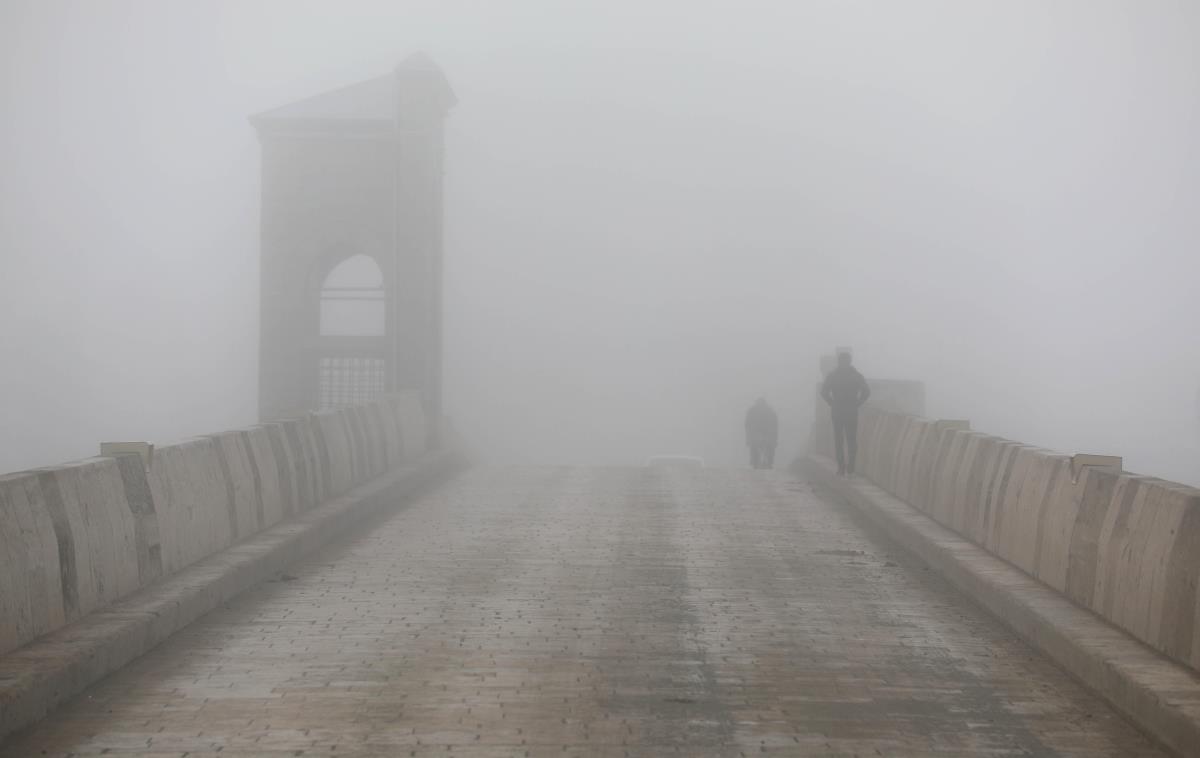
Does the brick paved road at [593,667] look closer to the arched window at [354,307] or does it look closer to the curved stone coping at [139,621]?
the curved stone coping at [139,621]

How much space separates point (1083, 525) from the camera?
33.0 feet

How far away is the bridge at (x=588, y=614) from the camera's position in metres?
7.29

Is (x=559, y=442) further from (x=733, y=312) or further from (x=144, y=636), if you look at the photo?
(x=144, y=636)

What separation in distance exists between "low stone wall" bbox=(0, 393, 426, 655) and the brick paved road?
61 centimetres

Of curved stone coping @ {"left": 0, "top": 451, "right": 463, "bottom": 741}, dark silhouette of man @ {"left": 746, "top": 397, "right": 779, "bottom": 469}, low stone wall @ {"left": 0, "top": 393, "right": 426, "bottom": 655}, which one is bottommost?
dark silhouette of man @ {"left": 746, "top": 397, "right": 779, "bottom": 469}

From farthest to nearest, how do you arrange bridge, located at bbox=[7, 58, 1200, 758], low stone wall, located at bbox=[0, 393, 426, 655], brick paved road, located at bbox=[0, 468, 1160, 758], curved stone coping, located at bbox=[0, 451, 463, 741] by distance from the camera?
1. low stone wall, located at bbox=[0, 393, 426, 655]
2. curved stone coping, located at bbox=[0, 451, 463, 741]
3. bridge, located at bbox=[7, 58, 1200, 758]
4. brick paved road, located at bbox=[0, 468, 1160, 758]

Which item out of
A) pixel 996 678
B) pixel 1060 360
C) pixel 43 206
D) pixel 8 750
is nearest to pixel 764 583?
pixel 996 678

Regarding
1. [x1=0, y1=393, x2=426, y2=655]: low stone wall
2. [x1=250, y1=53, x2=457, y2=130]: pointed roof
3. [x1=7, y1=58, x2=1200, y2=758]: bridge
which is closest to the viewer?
[x1=7, y1=58, x2=1200, y2=758]: bridge

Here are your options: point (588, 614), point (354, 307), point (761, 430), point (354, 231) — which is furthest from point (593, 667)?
point (354, 307)

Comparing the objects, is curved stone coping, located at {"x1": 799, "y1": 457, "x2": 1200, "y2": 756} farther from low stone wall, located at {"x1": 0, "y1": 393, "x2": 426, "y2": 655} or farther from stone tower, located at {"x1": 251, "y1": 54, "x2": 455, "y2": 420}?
stone tower, located at {"x1": 251, "y1": 54, "x2": 455, "y2": 420}

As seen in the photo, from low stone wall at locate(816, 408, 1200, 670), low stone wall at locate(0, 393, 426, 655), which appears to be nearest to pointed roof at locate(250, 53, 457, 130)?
low stone wall at locate(0, 393, 426, 655)

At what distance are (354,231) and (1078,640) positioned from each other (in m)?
27.4

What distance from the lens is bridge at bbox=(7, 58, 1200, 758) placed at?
23.9 feet

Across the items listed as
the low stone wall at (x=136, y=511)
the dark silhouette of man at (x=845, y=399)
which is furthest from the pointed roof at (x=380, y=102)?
the low stone wall at (x=136, y=511)
